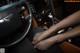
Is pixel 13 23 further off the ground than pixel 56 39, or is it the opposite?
pixel 13 23

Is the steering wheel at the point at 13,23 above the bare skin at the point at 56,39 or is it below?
above

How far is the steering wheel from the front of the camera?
116 centimetres

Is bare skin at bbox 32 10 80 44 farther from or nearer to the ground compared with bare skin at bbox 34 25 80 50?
A: farther from the ground

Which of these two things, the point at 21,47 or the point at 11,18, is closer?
the point at 11,18

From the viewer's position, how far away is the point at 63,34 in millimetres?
1231

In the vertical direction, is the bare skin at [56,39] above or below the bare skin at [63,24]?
below

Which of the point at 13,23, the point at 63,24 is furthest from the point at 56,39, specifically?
the point at 13,23

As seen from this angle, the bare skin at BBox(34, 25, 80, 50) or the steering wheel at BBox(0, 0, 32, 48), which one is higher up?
the steering wheel at BBox(0, 0, 32, 48)

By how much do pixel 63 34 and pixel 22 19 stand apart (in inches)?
11.6

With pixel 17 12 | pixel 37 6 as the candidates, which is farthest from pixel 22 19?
pixel 37 6

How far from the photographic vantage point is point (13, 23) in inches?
47.1

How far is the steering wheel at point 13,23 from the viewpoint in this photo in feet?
3.79

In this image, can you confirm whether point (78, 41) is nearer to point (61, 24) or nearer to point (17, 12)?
point (61, 24)

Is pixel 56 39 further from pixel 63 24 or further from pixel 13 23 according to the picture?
pixel 13 23
